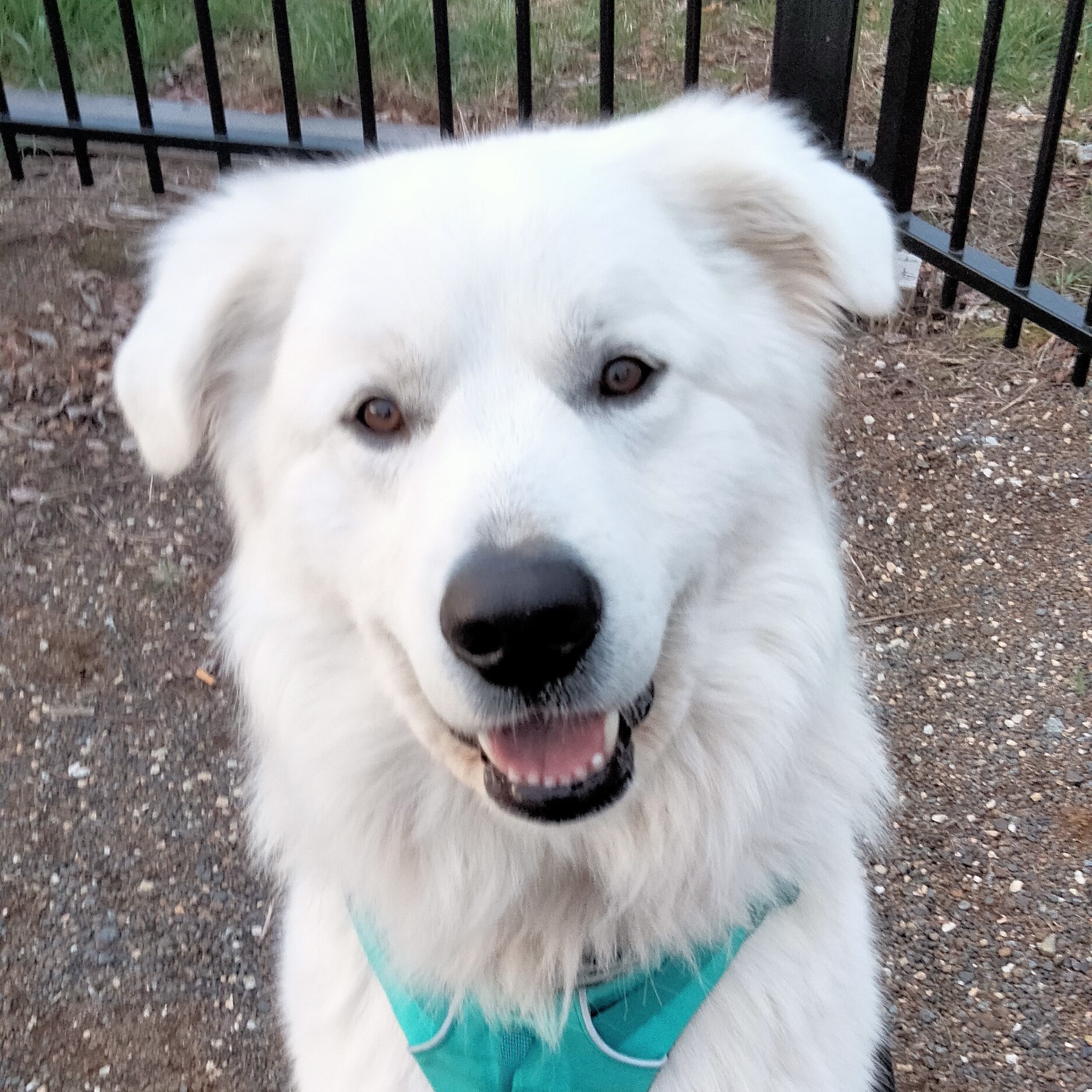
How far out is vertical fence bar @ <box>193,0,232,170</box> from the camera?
376 centimetres

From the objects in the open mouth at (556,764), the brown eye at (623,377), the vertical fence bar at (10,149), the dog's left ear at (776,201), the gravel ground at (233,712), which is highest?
the dog's left ear at (776,201)

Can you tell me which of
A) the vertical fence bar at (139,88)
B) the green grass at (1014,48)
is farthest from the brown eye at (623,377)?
the green grass at (1014,48)

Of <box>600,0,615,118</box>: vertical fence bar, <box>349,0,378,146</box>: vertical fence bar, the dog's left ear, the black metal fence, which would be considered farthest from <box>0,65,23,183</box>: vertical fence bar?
the dog's left ear

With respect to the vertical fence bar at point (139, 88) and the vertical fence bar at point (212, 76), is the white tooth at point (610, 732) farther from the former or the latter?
the vertical fence bar at point (139, 88)

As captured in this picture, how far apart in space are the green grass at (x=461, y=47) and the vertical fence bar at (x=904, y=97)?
3.79 ft

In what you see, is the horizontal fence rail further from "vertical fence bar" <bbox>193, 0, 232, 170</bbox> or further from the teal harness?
the teal harness

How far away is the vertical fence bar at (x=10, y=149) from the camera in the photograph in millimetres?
4219

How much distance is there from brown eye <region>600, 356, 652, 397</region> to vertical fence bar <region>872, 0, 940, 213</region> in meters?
2.58

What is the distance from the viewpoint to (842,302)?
1.67 metres

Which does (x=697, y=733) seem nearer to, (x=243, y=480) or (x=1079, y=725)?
(x=243, y=480)

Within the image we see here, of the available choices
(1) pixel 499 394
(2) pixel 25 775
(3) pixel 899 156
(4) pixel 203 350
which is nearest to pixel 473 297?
(1) pixel 499 394

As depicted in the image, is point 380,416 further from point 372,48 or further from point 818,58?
point 372,48

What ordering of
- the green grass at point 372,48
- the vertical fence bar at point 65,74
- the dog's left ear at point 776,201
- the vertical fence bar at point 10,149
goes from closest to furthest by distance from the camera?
the dog's left ear at point 776,201 → the vertical fence bar at point 65,74 → the vertical fence bar at point 10,149 → the green grass at point 372,48

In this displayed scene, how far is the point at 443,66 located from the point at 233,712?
7.33ft
